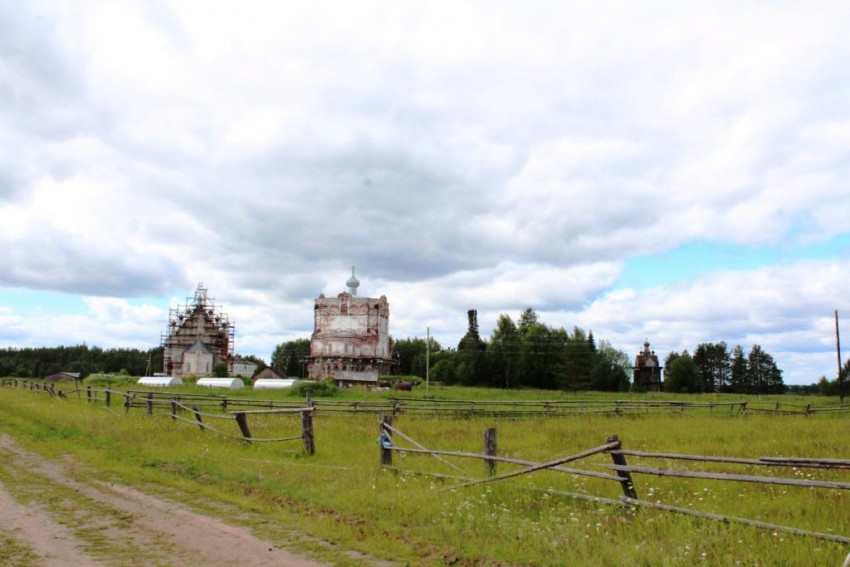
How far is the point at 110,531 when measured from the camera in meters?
9.63

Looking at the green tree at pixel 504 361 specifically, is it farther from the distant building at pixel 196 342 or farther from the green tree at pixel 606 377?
the distant building at pixel 196 342

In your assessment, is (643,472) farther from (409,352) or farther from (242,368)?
(409,352)

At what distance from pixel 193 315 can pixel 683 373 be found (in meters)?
71.1

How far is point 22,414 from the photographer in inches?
1153

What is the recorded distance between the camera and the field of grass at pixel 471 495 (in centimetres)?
820

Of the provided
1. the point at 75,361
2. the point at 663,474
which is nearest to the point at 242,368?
the point at 75,361

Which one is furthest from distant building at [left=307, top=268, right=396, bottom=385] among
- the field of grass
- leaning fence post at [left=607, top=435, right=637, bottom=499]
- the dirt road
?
leaning fence post at [left=607, top=435, right=637, bottom=499]

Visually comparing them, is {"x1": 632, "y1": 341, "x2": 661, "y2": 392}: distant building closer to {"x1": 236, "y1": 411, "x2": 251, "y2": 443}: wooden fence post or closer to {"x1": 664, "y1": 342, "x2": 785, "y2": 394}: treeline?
{"x1": 664, "y1": 342, "x2": 785, "y2": 394}: treeline

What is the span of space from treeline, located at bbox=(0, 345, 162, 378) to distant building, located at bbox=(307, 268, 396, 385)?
71279mm

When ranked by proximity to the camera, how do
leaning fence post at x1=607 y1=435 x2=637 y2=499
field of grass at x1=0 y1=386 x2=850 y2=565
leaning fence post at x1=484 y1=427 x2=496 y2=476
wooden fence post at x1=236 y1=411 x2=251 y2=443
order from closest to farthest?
field of grass at x1=0 y1=386 x2=850 y2=565, leaning fence post at x1=607 y1=435 x2=637 y2=499, leaning fence post at x1=484 y1=427 x2=496 y2=476, wooden fence post at x1=236 y1=411 x2=251 y2=443

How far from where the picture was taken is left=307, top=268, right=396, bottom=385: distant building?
74875 millimetres

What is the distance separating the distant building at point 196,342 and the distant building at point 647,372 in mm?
56491

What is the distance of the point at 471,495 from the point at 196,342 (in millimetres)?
84953

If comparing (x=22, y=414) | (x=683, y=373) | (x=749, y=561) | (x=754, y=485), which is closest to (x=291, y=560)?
(x=749, y=561)
